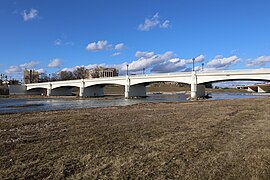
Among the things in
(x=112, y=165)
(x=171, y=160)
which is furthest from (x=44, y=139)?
(x=171, y=160)

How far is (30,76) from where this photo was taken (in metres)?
151

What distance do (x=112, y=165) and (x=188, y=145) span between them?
2.86 m

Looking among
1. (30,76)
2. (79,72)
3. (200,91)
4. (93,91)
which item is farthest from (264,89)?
(30,76)

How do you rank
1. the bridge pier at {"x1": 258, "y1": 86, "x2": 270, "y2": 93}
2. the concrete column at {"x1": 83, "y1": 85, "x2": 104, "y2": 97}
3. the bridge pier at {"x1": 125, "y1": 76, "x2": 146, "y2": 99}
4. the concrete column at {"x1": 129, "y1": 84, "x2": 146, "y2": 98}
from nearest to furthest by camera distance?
1. the bridge pier at {"x1": 125, "y1": 76, "x2": 146, "y2": 99}
2. the concrete column at {"x1": 129, "y1": 84, "x2": 146, "y2": 98}
3. the concrete column at {"x1": 83, "y1": 85, "x2": 104, "y2": 97}
4. the bridge pier at {"x1": 258, "y1": 86, "x2": 270, "y2": 93}

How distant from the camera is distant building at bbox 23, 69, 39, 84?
505ft

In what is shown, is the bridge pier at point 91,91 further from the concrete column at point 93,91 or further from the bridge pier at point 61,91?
the bridge pier at point 61,91

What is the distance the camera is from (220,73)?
51406 mm

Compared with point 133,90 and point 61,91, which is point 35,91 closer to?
point 61,91

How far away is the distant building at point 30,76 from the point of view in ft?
505

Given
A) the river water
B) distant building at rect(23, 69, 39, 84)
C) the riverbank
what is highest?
distant building at rect(23, 69, 39, 84)

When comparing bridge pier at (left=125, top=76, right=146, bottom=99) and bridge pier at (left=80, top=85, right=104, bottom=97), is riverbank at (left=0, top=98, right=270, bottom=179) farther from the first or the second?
bridge pier at (left=80, top=85, right=104, bottom=97)

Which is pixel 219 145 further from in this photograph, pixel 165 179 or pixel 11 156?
pixel 11 156

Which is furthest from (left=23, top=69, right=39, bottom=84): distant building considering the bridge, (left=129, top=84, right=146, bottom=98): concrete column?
(left=129, top=84, right=146, bottom=98): concrete column

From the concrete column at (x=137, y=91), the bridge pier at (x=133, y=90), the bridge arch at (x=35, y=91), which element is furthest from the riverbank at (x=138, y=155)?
the bridge arch at (x=35, y=91)
